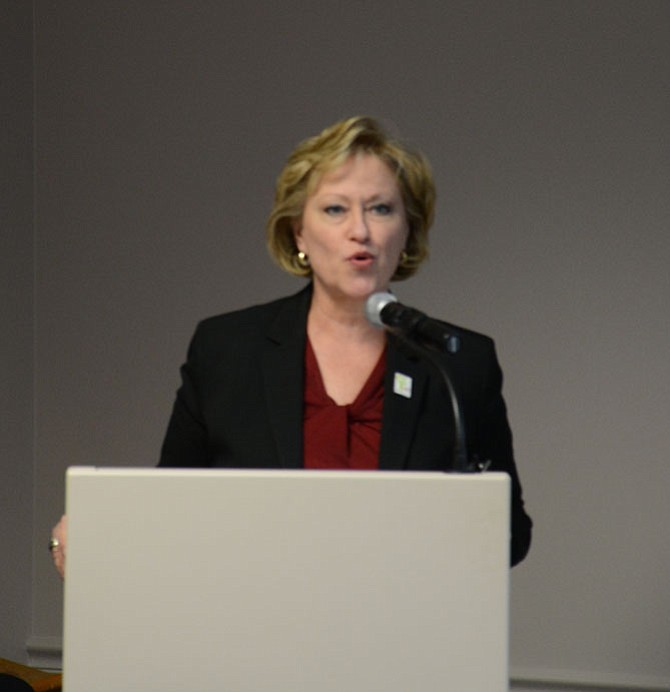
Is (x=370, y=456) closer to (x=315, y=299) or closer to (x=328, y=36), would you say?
(x=315, y=299)

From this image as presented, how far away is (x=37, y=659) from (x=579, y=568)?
204cm

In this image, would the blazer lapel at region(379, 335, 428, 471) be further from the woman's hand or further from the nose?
the woman's hand

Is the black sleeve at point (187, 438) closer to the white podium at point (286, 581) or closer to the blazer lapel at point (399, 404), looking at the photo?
the blazer lapel at point (399, 404)

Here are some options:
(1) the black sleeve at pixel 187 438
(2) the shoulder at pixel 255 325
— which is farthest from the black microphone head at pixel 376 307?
(1) the black sleeve at pixel 187 438

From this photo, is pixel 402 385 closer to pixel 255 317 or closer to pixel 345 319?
pixel 345 319

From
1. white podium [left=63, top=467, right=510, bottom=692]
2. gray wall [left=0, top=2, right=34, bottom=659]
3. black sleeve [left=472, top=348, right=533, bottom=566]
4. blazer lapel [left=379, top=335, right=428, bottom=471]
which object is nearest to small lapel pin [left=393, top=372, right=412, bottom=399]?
blazer lapel [left=379, top=335, right=428, bottom=471]

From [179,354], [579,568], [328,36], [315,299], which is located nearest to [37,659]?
[179,354]

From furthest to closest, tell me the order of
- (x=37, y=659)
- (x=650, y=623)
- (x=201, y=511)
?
1. (x=37, y=659)
2. (x=650, y=623)
3. (x=201, y=511)

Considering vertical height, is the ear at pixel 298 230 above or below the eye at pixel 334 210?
below

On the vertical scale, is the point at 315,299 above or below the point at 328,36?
below

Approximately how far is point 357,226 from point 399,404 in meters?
0.30

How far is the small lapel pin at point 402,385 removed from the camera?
2271 millimetres

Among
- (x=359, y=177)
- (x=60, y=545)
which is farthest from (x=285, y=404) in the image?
(x=60, y=545)

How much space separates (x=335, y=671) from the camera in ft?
5.55
